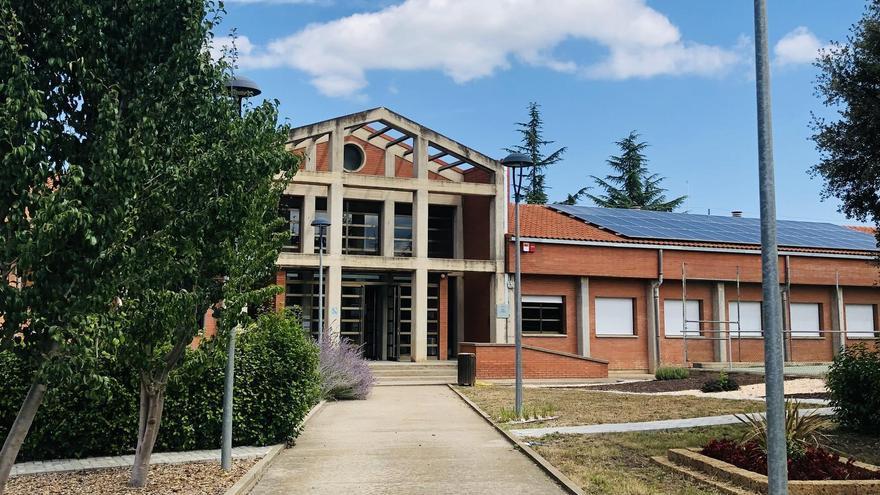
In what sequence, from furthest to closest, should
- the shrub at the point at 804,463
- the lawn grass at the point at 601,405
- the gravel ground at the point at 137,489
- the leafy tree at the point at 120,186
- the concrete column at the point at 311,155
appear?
the concrete column at the point at 311,155 → the lawn grass at the point at 601,405 → the gravel ground at the point at 137,489 → the shrub at the point at 804,463 → the leafy tree at the point at 120,186

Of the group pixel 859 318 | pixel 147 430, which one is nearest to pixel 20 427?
pixel 147 430

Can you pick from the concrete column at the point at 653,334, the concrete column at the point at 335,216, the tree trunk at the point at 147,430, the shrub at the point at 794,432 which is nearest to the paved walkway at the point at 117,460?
the tree trunk at the point at 147,430

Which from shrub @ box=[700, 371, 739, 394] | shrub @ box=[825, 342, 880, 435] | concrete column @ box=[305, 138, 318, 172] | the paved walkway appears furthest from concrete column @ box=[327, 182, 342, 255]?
shrub @ box=[825, 342, 880, 435]

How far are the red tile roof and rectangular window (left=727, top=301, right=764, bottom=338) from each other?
216 cm

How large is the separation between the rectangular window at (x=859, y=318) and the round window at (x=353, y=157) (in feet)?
65.3

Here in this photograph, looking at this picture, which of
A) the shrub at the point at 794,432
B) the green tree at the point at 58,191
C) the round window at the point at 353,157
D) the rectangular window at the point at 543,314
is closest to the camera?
the green tree at the point at 58,191

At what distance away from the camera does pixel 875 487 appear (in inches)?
294

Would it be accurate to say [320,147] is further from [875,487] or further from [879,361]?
[875,487]

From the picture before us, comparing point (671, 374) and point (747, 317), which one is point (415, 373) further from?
point (747, 317)

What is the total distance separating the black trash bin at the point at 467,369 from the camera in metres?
21.6

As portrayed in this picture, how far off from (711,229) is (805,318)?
16.5 ft

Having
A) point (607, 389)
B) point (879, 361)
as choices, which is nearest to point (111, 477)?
point (879, 361)

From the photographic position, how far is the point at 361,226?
1107 inches

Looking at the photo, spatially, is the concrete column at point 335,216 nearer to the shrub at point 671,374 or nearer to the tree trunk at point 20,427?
the shrub at point 671,374
